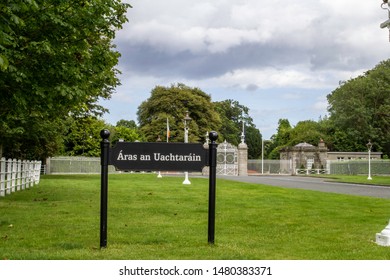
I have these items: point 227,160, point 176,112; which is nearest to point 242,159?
point 227,160

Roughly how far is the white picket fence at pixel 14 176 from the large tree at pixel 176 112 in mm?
46374

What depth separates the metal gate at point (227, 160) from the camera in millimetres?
59625

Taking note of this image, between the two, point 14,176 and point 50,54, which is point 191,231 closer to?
point 50,54

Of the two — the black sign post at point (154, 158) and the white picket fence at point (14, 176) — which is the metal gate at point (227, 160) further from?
the black sign post at point (154, 158)

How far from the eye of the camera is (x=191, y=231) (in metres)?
10.3

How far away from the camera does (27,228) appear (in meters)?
10.8

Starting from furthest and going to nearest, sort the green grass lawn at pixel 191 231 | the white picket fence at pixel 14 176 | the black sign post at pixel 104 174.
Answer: the white picket fence at pixel 14 176 < the black sign post at pixel 104 174 < the green grass lawn at pixel 191 231

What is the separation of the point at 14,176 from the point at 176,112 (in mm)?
54526

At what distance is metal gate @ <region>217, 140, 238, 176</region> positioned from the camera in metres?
59.6

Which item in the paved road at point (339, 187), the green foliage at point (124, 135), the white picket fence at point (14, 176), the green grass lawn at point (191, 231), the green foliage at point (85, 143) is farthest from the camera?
the green foliage at point (124, 135)

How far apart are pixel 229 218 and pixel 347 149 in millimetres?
70401

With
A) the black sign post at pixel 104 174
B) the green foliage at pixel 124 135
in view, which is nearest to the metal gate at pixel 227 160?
the green foliage at pixel 124 135

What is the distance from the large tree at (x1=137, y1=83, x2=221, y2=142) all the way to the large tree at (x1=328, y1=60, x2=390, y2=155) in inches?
711

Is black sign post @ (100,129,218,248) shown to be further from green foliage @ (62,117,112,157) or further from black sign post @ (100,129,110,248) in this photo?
green foliage @ (62,117,112,157)
